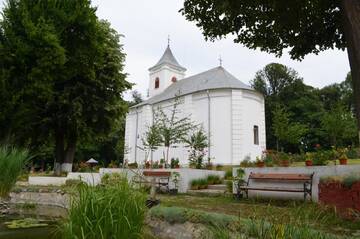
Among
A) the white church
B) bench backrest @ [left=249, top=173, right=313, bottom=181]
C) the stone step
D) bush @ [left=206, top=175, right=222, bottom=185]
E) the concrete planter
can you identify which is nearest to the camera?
the concrete planter

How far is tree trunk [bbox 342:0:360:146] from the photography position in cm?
586

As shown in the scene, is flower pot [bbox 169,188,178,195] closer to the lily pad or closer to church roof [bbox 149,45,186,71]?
the lily pad

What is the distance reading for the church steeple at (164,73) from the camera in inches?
1777

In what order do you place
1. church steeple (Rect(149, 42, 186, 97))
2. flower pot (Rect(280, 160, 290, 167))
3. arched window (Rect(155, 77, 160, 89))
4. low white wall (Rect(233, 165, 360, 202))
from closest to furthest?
1. low white wall (Rect(233, 165, 360, 202))
2. flower pot (Rect(280, 160, 290, 167))
3. church steeple (Rect(149, 42, 186, 97))
4. arched window (Rect(155, 77, 160, 89))

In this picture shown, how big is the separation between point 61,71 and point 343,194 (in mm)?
15030

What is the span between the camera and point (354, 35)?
5.93 m

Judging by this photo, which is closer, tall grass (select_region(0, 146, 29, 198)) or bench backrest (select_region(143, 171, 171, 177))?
tall grass (select_region(0, 146, 29, 198))

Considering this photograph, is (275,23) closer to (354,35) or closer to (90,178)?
(354,35)

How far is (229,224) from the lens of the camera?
510 centimetres

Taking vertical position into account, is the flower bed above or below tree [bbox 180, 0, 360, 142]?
below

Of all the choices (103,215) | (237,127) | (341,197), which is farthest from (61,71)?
(237,127)

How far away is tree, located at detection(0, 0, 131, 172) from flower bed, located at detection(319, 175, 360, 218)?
13549 millimetres

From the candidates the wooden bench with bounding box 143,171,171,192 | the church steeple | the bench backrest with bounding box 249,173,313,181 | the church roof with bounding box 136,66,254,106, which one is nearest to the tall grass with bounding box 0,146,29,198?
the wooden bench with bounding box 143,171,171,192

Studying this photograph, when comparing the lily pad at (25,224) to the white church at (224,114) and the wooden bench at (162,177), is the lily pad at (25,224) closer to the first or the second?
the wooden bench at (162,177)
